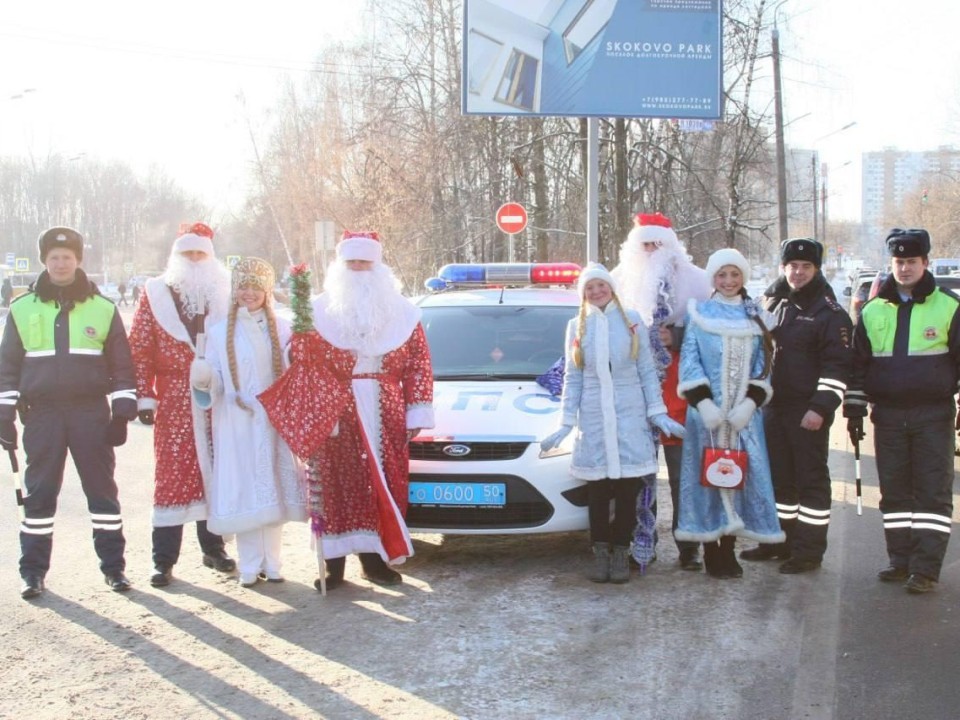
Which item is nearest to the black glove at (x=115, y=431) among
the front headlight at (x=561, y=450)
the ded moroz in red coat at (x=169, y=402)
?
the ded moroz in red coat at (x=169, y=402)

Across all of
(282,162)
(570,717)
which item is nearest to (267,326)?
(570,717)

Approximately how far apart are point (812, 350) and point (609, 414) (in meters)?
1.27

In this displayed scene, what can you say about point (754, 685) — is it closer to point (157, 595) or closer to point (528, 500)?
point (528, 500)

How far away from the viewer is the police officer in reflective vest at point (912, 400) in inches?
218

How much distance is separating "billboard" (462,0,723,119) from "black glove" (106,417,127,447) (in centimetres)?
781

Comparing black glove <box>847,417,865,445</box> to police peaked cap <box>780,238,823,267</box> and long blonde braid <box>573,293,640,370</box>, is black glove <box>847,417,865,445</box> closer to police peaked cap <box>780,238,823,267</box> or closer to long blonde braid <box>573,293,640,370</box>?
police peaked cap <box>780,238,823,267</box>

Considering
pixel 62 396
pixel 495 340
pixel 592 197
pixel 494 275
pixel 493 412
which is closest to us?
pixel 62 396

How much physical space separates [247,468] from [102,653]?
1.25 m

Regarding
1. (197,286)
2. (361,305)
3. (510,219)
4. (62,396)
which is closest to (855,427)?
(361,305)

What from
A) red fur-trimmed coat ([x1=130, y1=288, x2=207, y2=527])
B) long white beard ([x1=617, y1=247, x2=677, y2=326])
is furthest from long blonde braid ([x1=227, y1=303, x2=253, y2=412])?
long white beard ([x1=617, y1=247, x2=677, y2=326])

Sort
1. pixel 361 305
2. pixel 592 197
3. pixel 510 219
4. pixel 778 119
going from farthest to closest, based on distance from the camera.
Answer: pixel 778 119 → pixel 510 219 → pixel 592 197 → pixel 361 305

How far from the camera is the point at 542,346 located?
6824 mm

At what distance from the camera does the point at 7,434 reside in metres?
5.46

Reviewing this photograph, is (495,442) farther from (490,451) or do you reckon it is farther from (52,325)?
(52,325)
